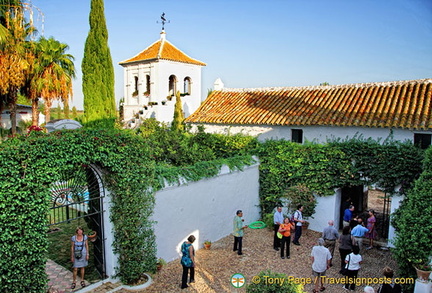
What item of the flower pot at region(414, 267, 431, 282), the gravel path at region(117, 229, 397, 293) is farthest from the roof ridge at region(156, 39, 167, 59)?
the flower pot at region(414, 267, 431, 282)

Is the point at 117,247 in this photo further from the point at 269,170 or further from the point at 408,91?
the point at 408,91

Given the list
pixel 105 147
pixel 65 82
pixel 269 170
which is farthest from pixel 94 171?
pixel 65 82

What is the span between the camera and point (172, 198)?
10438mm

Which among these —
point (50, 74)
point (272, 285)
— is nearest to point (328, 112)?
point (272, 285)

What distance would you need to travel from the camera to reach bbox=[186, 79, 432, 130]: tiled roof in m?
14.6

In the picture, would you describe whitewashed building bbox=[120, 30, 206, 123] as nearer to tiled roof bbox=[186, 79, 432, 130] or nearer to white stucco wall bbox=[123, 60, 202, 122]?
white stucco wall bbox=[123, 60, 202, 122]

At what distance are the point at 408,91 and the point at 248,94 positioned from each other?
906 centimetres

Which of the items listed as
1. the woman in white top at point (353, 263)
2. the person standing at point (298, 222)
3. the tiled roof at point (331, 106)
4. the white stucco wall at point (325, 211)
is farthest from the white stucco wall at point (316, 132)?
the woman in white top at point (353, 263)

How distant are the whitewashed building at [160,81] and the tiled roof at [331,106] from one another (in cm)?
378

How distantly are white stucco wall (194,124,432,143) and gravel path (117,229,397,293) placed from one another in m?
5.26

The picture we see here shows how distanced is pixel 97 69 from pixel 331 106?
1272cm

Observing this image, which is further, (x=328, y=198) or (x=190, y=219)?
(x=328, y=198)

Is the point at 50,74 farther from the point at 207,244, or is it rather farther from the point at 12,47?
the point at 207,244

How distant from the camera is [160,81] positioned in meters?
23.3
